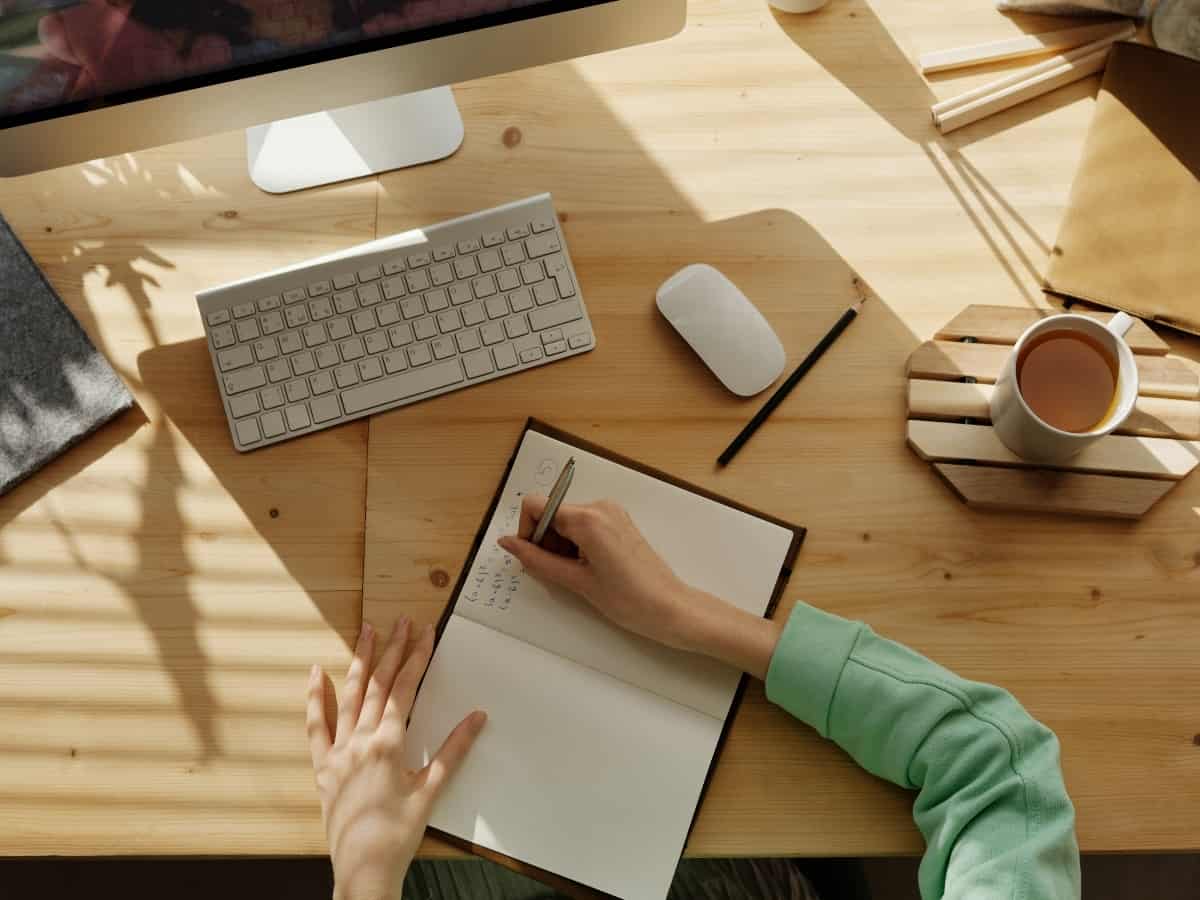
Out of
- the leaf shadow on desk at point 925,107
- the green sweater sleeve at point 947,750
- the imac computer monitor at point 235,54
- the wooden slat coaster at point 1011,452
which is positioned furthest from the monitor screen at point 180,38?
the green sweater sleeve at point 947,750

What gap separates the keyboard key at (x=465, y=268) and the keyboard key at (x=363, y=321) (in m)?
0.08

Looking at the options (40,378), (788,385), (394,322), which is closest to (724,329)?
(788,385)

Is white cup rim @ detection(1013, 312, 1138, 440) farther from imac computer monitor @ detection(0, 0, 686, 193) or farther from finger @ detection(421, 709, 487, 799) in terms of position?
finger @ detection(421, 709, 487, 799)

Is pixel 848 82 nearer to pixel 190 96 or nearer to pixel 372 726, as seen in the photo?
pixel 190 96

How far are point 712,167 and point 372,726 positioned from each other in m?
0.55

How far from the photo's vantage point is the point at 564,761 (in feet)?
2.36

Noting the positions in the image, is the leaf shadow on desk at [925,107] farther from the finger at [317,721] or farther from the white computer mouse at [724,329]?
the finger at [317,721]

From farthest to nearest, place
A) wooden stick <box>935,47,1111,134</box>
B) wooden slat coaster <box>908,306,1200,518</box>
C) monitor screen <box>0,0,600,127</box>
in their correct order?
wooden stick <box>935,47,1111,134</box>, wooden slat coaster <box>908,306,1200,518</box>, monitor screen <box>0,0,600,127</box>

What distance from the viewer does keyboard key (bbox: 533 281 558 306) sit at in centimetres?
82

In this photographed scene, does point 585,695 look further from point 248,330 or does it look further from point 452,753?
point 248,330

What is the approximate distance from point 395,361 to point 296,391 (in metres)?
0.08

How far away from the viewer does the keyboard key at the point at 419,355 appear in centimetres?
81

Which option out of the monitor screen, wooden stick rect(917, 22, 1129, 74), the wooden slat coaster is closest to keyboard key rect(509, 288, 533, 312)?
the monitor screen

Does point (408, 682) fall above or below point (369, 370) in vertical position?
below
